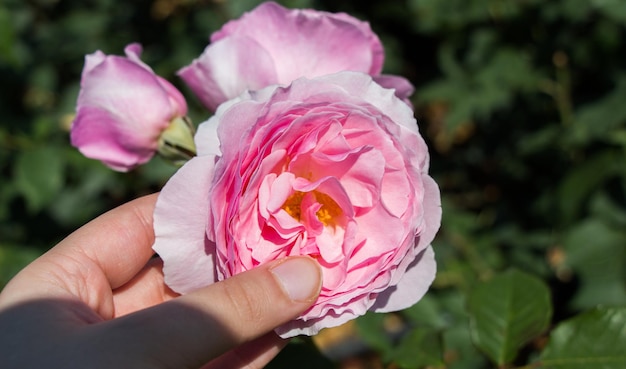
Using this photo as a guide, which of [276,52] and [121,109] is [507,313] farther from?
[121,109]

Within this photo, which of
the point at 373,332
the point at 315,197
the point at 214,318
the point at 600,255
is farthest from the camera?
the point at 600,255

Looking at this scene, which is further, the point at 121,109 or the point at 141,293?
the point at 141,293

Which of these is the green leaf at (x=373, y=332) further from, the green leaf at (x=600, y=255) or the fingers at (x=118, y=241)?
the green leaf at (x=600, y=255)

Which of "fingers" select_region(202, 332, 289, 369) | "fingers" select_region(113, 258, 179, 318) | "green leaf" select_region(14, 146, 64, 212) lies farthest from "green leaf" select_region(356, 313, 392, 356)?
"green leaf" select_region(14, 146, 64, 212)

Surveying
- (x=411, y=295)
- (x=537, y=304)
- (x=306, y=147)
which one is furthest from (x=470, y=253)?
(x=306, y=147)

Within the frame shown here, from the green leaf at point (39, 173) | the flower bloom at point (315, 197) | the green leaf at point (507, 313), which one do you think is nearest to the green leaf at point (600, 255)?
the green leaf at point (507, 313)

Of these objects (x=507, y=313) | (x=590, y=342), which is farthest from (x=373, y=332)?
(x=590, y=342)

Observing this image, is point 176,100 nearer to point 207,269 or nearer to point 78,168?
point 207,269
